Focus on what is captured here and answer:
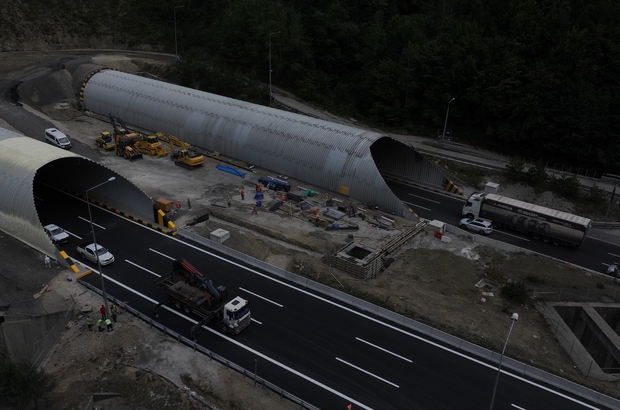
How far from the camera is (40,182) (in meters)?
51.0

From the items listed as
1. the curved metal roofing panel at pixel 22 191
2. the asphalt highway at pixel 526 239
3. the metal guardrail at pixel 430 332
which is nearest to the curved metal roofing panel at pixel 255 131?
the asphalt highway at pixel 526 239

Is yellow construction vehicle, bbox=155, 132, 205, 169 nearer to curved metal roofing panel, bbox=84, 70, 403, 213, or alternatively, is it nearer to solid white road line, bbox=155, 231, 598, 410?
curved metal roofing panel, bbox=84, 70, 403, 213

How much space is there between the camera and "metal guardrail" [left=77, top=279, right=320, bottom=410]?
26.4 m

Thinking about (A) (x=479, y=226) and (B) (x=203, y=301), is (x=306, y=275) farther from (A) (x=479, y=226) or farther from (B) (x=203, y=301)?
(A) (x=479, y=226)

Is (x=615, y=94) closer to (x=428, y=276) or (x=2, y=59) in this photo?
(x=428, y=276)

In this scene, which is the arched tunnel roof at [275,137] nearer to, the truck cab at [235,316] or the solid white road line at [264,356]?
the truck cab at [235,316]

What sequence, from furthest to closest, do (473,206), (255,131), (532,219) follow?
(255,131)
(473,206)
(532,219)

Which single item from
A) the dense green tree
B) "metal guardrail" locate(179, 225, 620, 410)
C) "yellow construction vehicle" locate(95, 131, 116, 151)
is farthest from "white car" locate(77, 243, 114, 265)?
the dense green tree

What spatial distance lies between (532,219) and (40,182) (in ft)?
167

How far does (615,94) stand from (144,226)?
57844 mm

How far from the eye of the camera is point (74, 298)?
33.8m

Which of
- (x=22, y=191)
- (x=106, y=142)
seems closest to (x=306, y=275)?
(x=22, y=191)

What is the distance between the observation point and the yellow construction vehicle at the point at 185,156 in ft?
185

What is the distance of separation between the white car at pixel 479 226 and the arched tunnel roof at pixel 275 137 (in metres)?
7.16
